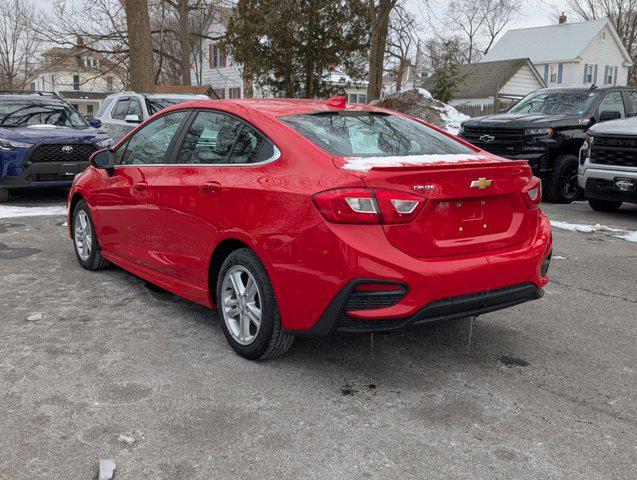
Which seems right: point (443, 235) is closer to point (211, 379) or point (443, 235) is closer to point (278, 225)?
point (278, 225)

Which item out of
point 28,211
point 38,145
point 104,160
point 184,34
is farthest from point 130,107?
Result: point 184,34

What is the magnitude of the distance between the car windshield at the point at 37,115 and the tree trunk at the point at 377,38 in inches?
501

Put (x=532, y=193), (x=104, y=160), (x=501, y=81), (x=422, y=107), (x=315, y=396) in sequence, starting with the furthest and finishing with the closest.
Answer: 1. (x=501, y=81)
2. (x=422, y=107)
3. (x=104, y=160)
4. (x=532, y=193)
5. (x=315, y=396)

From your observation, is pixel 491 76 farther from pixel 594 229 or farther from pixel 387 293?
pixel 387 293

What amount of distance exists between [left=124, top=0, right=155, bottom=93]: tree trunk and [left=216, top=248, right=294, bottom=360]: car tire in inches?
568

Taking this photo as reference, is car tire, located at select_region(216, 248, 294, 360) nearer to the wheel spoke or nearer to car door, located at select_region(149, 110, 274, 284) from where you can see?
the wheel spoke

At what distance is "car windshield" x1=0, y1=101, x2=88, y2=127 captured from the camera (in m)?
10.8

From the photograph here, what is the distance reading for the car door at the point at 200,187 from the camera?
13.2 feet

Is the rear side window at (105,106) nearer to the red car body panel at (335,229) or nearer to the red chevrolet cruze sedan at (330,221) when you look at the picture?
the red chevrolet cruze sedan at (330,221)

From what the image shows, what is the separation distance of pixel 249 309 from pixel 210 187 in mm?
834

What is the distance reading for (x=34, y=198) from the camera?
11312mm

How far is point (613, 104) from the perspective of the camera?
38.8 feet

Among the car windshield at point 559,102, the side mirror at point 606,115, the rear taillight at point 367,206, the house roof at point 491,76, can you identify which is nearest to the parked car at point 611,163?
the side mirror at point 606,115

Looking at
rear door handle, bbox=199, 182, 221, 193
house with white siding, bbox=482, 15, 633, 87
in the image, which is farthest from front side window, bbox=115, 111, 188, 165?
house with white siding, bbox=482, 15, 633, 87
